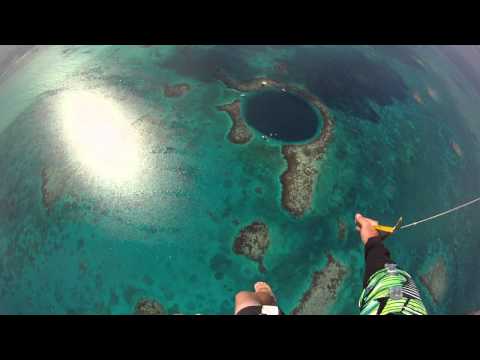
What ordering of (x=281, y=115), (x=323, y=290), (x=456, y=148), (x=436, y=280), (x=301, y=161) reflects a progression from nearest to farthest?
(x=323, y=290) → (x=436, y=280) → (x=301, y=161) → (x=281, y=115) → (x=456, y=148)

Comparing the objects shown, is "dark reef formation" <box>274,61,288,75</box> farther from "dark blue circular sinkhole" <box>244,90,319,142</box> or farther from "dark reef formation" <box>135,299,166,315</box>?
"dark reef formation" <box>135,299,166,315</box>

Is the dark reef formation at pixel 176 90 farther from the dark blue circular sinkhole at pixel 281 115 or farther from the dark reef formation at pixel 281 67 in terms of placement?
the dark reef formation at pixel 281 67

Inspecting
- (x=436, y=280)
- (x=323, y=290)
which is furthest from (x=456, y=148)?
(x=323, y=290)

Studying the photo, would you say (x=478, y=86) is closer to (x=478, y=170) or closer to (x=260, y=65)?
(x=478, y=170)

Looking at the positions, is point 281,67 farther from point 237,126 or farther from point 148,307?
point 148,307

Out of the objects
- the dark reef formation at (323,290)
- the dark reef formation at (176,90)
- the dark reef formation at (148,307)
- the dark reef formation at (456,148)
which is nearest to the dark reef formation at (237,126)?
the dark reef formation at (176,90)

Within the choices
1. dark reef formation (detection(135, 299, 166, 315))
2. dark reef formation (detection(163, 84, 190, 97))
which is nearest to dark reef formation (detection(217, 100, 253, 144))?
dark reef formation (detection(163, 84, 190, 97))

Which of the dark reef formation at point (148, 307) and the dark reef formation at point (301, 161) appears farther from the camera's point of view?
the dark reef formation at point (301, 161)
